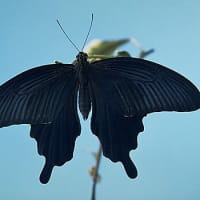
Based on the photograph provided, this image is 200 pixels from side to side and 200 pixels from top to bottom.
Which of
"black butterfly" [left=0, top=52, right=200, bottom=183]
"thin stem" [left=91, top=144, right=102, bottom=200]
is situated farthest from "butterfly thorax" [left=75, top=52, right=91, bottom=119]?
"thin stem" [left=91, top=144, right=102, bottom=200]

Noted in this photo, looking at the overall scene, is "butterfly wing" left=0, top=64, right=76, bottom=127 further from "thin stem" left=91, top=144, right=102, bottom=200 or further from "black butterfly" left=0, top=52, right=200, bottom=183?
"thin stem" left=91, top=144, right=102, bottom=200

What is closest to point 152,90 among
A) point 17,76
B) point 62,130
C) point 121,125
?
point 121,125

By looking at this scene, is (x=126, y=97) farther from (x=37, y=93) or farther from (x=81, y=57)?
(x=37, y=93)

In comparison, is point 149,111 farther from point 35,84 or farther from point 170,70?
point 35,84

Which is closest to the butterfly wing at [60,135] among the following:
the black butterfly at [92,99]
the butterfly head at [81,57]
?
→ the black butterfly at [92,99]

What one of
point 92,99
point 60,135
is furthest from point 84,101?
point 60,135

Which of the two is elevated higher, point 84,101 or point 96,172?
point 84,101
